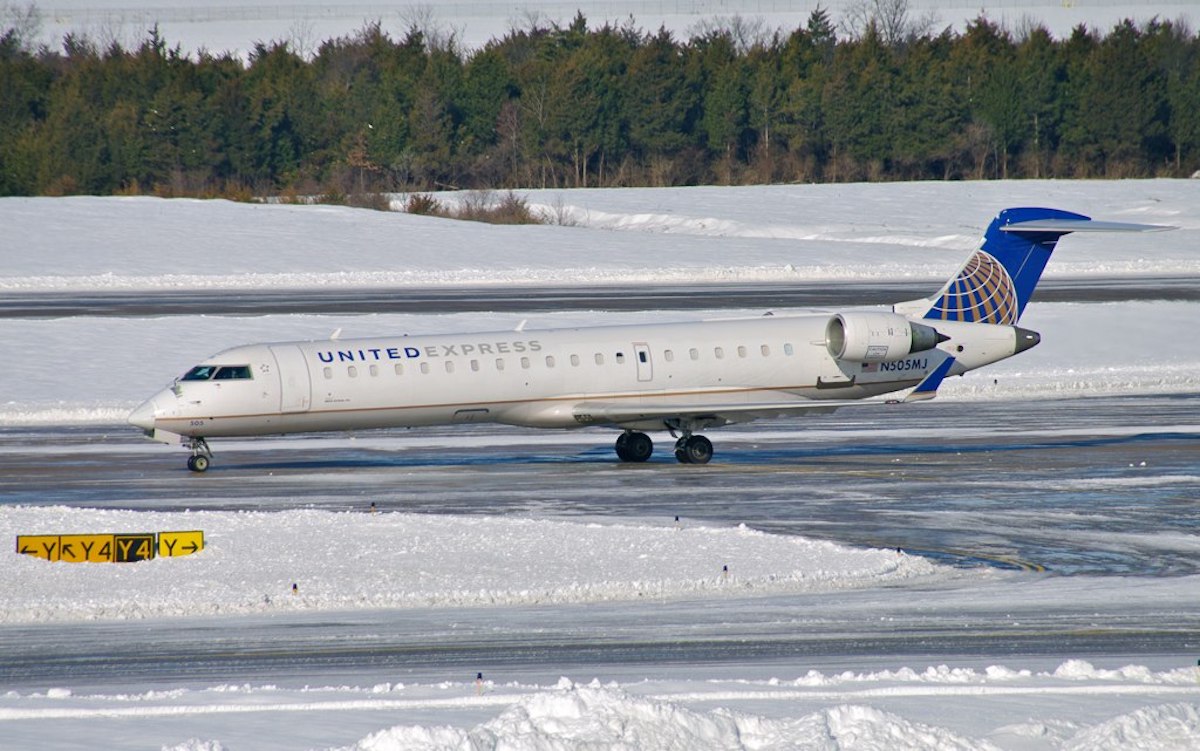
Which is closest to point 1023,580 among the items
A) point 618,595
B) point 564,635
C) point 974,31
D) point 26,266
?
point 618,595

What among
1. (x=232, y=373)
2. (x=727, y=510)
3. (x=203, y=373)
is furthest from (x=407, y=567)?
(x=203, y=373)

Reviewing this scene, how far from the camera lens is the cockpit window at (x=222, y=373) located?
75.7 feet

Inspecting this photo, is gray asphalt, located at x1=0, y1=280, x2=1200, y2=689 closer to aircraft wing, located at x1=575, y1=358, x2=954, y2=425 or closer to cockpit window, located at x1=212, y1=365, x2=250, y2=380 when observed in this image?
aircraft wing, located at x1=575, y1=358, x2=954, y2=425

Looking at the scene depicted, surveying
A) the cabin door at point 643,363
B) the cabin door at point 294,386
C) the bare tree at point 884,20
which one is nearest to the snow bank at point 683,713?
the cabin door at point 294,386

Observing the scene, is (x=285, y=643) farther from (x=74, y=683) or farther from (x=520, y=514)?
(x=520, y=514)

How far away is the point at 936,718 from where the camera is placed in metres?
9.37

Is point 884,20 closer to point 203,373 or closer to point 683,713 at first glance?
point 203,373

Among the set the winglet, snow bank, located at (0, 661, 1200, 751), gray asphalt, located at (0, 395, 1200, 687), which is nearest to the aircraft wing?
the winglet

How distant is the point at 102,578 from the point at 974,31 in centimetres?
8850

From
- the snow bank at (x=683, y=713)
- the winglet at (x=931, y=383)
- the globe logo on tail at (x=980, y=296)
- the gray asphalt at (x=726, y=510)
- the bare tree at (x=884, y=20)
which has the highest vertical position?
the bare tree at (x=884, y=20)

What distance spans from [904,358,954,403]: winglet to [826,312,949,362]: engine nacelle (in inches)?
25.2

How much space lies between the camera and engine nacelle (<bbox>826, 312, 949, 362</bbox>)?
2473 cm

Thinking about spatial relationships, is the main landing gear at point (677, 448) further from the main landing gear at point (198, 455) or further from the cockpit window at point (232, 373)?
the main landing gear at point (198, 455)

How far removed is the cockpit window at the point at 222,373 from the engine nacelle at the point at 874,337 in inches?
373
